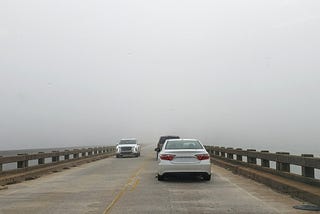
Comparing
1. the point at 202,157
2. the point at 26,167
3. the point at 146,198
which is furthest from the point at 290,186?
the point at 26,167

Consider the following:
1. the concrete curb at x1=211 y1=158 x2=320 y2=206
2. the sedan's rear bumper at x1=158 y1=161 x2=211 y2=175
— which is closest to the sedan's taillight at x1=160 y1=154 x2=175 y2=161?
the sedan's rear bumper at x1=158 y1=161 x2=211 y2=175

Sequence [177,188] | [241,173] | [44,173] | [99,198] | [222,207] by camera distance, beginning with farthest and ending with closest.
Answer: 1. [44,173]
2. [241,173]
3. [177,188]
4. [99,198]
5. [222,207]

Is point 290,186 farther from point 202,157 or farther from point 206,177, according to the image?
point 206,177

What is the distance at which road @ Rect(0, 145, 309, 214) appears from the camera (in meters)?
10.2

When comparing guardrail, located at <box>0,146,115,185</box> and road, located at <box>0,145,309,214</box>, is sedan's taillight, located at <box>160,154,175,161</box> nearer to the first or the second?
road, located at <box>0,145,309,214</box>

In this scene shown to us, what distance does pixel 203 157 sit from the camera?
629 inches

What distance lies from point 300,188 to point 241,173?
25.0ft

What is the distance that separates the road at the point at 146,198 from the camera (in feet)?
33.4

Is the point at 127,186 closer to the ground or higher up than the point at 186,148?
closer to the ground

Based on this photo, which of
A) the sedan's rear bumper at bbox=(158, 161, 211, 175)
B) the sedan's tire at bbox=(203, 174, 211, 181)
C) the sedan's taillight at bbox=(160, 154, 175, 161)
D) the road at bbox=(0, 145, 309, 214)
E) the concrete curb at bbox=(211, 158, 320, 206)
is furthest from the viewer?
the sedan's tire at bbox=(203, 174, 211, 181)

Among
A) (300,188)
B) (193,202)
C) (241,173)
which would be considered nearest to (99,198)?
(193,202)

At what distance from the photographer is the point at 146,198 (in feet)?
39.4

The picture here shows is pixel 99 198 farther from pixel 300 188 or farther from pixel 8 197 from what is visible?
pixel 300 188

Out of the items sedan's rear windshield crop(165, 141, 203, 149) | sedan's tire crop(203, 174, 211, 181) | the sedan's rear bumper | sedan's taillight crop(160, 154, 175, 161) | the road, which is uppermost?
sedan's rear windshield crop(165, 141, 203, 149)
